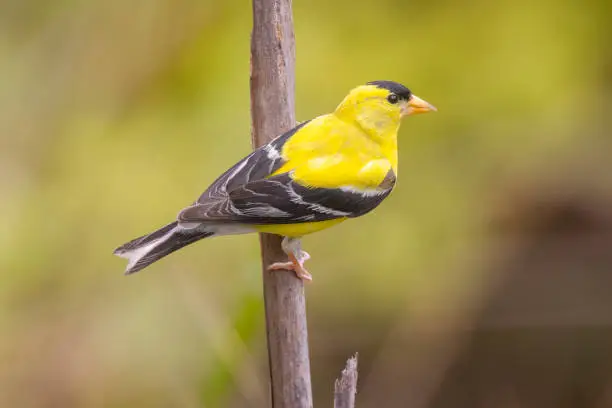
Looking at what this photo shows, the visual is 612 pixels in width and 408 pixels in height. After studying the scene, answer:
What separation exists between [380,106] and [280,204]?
0.56 metres

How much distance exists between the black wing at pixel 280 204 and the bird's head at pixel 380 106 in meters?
0.28

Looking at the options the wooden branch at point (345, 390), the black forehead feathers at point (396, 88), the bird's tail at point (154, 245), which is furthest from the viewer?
the black forehead feathers at point (396, 88)

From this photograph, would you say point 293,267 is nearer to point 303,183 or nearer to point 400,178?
point 303,183

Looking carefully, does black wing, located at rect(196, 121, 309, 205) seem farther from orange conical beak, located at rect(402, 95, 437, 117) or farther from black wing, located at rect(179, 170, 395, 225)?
orange conical beak, located at rect(402, 95, 437, 117)

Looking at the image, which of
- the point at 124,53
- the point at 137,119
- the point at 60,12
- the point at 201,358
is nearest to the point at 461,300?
the point at 201,358

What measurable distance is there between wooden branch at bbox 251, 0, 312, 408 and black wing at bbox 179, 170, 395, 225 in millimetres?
210

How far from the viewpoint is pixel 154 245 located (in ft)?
7.97

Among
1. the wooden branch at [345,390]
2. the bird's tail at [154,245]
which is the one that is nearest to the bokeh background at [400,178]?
the bird's tail at [154,245]

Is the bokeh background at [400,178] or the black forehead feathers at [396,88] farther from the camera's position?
the bokeh background at [400,178]

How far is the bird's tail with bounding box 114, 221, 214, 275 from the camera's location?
7.88 feet

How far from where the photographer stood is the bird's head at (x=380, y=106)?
2811 mm

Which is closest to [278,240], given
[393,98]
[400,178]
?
[393,98]

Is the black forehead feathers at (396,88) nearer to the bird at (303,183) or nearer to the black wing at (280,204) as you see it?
the bird at (303,183)

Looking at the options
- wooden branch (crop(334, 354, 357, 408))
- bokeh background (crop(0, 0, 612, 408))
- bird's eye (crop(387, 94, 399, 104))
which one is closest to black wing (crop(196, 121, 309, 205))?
bird's eye (crop(387, 94, 399, 104))
